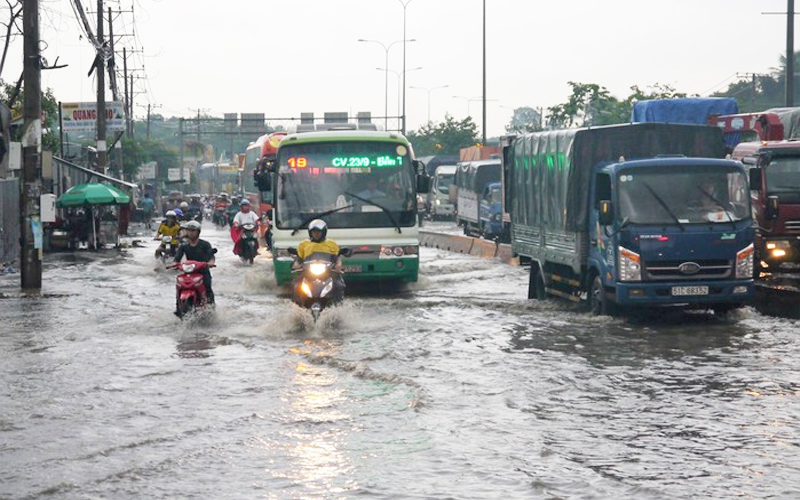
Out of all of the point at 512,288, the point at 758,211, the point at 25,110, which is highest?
the point at 25,110

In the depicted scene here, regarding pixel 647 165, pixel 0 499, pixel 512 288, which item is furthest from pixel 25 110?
pixel 0 499

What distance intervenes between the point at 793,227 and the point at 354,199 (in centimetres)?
717

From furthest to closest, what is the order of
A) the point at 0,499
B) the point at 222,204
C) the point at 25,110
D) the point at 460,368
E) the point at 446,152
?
the point at 446,152
the point at 222,204
the point at 25,110
the point at 460,368
the point at 0,499

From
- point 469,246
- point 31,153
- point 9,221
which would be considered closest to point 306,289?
point 31,153

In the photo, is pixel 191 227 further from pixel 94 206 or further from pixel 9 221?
pixel 94 206

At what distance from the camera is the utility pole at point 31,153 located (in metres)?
23.4

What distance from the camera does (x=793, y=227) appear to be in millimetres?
21297

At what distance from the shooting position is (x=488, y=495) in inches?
318

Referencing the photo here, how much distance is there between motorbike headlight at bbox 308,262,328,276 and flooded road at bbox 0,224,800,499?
568 millimetres

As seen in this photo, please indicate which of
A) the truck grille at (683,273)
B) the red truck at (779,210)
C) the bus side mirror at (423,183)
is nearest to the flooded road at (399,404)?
the truck grille at (683,273)

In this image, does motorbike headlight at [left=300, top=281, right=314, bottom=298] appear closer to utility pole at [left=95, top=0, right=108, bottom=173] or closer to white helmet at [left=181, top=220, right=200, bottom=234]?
white helmet at [left=181, top=220, right=200, bottom=234]

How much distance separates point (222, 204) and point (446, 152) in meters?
45.8

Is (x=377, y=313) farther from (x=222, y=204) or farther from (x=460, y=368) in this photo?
(x=222, y=204)

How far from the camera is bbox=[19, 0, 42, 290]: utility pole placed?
2342 centimetres
